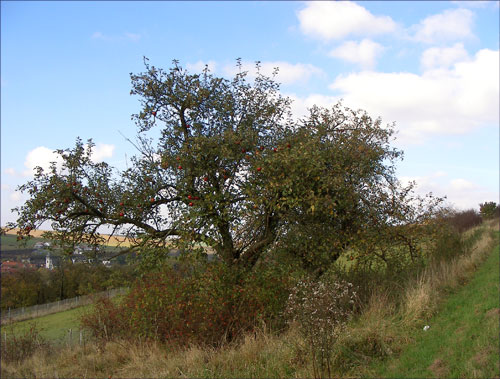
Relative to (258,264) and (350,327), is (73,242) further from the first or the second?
(350,327)

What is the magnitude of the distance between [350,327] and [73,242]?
6.52m

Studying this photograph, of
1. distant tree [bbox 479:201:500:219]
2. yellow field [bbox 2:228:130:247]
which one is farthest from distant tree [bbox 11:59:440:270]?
distant tree [bbox 479:201:500:219]

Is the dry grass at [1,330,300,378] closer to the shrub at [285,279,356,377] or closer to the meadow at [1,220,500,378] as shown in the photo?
the meadow at [1,220,500,378]

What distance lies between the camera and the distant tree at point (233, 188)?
8.72 m

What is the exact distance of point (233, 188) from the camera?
9.28 meters

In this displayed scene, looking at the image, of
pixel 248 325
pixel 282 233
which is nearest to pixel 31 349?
pixel 248 325

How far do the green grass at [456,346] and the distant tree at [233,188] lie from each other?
2072 mm

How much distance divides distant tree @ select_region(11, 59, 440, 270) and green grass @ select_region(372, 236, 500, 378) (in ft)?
6.80

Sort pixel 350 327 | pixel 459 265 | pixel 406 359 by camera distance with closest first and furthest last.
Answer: pixel 406 359 < pixel 350 327 < pixel 459 265

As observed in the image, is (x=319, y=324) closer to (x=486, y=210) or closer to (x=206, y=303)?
(x=206, y=303)

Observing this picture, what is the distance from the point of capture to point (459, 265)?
14586 mm

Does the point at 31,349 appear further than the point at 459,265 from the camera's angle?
No

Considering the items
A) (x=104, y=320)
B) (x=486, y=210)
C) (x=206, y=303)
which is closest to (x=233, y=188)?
(x=206, y=303)

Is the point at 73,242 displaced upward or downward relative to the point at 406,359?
upward
